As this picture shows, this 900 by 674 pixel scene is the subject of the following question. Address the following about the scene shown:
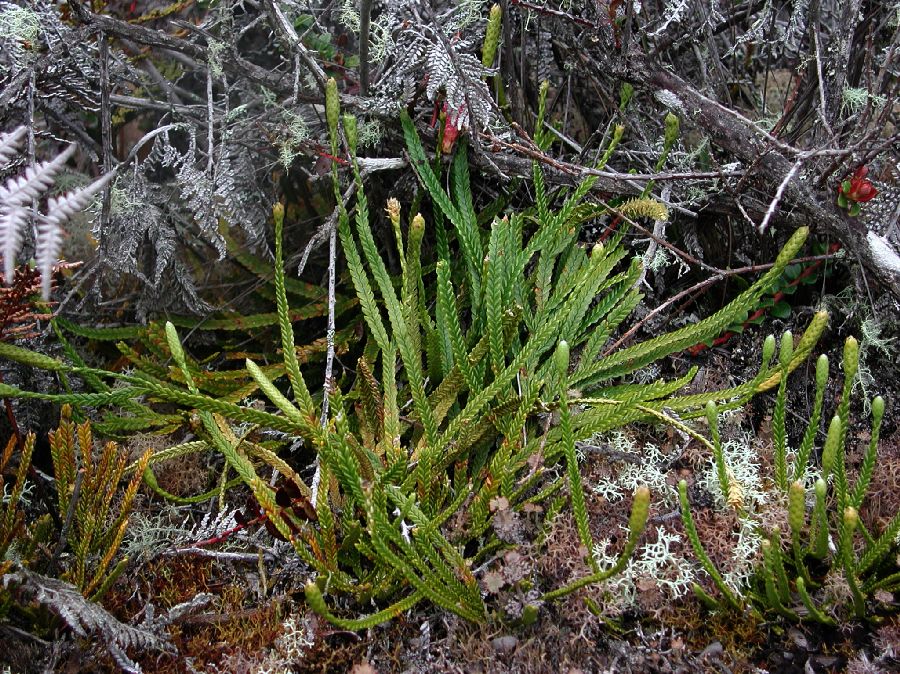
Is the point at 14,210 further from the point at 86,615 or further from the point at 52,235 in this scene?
the point at 86,615

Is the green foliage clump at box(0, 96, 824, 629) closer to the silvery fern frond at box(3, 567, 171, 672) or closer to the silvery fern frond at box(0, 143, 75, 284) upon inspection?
the silvery fern frond at box(3, 567, 171, 672)

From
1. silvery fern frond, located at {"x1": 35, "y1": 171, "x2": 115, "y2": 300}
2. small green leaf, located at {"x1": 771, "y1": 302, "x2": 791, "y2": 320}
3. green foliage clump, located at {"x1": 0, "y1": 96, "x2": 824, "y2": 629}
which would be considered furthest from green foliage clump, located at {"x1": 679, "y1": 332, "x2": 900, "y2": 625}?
silvery fern frond, located at {"x1": 35, "y1": 171, "x2": 115, "y2": 300}

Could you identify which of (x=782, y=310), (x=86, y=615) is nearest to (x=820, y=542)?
(x=782, y=310)

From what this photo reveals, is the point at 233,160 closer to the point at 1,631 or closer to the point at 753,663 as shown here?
the point at 1,631

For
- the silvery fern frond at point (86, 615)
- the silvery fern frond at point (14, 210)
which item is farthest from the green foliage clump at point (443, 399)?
the silvery fern frond at point (14, 210)

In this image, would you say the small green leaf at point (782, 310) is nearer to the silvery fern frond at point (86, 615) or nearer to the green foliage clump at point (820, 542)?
the green foliage clump at point (820, 542)

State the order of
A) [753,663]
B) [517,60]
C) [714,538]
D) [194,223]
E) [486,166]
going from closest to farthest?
[753,663], [714,538], [486,166], [517,60], [194,223]

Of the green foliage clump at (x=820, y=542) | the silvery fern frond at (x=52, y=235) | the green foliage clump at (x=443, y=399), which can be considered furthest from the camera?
the green foliage clump at (x=443, y=399)

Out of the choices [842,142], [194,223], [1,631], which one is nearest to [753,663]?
[842,142]

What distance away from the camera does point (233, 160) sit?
2.03 meters

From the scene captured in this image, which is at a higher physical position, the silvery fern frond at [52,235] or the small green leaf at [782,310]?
the silvery fern frond at [52,235]

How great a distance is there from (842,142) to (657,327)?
2.19 feet

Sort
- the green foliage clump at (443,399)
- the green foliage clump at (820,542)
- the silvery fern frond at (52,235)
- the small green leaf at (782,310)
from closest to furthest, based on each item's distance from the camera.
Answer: the silvery fern frond at (52,235) < the green foliage clump at (820,542) < the green foliage clump at (443,399) < the small green leaf at (782,310)

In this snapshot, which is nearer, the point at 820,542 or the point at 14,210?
the point at 14,210
